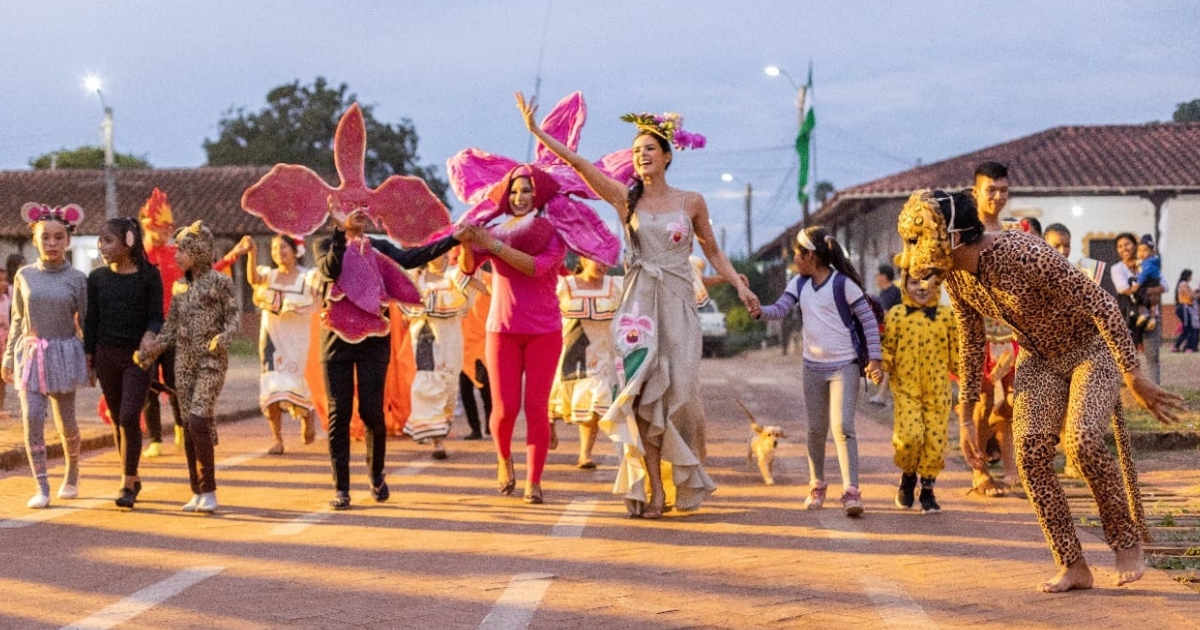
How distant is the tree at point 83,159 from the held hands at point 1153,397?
71267mm

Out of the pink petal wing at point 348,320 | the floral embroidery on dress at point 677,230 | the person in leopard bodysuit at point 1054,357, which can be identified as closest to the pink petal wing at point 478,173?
the pink petal wing at point 348,320

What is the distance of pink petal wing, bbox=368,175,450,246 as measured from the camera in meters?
9.47

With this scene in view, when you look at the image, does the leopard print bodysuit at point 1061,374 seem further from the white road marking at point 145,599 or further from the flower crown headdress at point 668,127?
the white road marking at point 145,599

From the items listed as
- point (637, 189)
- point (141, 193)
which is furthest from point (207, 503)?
point (141, 193)

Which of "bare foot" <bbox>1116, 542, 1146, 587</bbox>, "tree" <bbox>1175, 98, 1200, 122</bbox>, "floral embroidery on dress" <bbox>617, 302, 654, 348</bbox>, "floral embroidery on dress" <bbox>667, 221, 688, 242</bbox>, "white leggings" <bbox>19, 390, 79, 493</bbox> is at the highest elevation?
"tree" <bbox>1175, 98, 1200, 122</bbox>

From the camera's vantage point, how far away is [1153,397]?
587cm

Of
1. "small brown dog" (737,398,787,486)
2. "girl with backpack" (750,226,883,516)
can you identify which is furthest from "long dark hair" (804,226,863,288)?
"small brown dog" (737,398,787,486)

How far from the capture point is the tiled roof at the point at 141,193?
160ft

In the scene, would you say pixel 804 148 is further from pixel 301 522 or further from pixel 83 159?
pixel 83 159

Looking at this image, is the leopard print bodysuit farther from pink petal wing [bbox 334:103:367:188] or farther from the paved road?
pink petal wing [bbox 334:103:367:188]

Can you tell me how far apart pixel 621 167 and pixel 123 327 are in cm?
349

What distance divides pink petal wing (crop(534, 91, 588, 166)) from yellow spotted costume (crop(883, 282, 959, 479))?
2.59 m

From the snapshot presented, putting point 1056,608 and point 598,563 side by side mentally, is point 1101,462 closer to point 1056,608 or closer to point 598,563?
point 1056,608

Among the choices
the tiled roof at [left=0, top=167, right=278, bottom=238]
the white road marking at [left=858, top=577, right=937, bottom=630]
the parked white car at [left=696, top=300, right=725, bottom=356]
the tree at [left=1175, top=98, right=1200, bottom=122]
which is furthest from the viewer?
the tree at [left=1175, top=98, right=1200, bottom=122]
